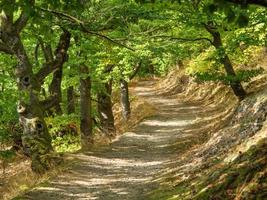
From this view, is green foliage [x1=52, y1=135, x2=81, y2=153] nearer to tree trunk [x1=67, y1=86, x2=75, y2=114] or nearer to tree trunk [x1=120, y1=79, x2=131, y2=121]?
tree trunk [x1=67, y1=86, x2=75, y2=114]

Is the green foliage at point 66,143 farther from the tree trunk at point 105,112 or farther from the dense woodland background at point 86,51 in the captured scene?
the tree trunk at point 105,112

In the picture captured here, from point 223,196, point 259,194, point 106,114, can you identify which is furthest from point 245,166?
point 106,114

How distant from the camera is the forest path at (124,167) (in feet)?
38.3

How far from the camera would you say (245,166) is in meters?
7.96

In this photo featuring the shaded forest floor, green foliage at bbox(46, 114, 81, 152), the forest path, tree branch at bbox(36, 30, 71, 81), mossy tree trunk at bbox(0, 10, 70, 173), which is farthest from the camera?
green foliage at bbox(46, 114, 81, 152)

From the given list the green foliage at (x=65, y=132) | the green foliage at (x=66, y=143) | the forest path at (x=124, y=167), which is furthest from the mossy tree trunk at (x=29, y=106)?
the green foliage at (x=66, y=143)

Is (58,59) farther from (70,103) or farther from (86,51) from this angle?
(70,103)

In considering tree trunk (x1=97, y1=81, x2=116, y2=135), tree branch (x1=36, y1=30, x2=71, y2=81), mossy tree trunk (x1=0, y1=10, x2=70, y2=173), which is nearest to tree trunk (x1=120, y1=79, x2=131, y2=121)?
tree trunk (x1=97, y1=81, x2=116, y2=135)

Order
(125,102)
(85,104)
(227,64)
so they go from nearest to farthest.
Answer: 1. (227,64)
2. (85,104)
3. (125,102)

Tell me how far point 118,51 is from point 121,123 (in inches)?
309

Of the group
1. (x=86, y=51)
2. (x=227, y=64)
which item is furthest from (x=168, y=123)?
(x=227, y=64)

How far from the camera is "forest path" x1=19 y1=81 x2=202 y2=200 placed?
11.7 m

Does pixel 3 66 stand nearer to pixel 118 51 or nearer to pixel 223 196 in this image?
pixel 118 51

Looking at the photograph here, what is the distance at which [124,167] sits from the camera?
14891mm
